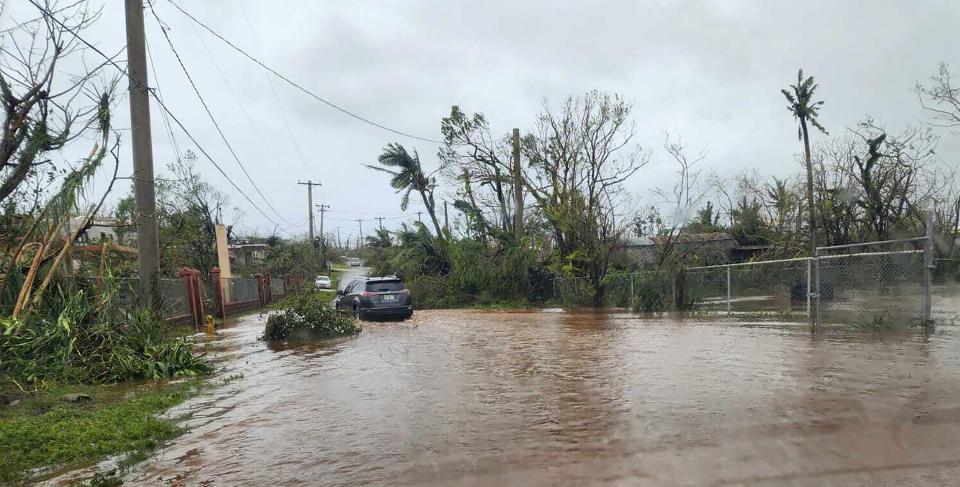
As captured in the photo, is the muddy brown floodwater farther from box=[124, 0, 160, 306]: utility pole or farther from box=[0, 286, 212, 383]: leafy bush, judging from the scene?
box=[124, 0, 160, 306]: utility pole

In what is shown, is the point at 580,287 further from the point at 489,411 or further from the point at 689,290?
the point at 489,411

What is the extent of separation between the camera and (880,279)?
11.3 meters

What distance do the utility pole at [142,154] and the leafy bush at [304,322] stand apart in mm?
3684

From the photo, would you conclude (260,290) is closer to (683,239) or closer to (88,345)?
(683,239)

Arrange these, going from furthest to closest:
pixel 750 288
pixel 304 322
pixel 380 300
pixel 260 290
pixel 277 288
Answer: pixel 277 288 < pixel 260 290 < pixel 380 300 < pixel 750 288 < pixel 304 322

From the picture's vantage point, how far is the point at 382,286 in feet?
62.2

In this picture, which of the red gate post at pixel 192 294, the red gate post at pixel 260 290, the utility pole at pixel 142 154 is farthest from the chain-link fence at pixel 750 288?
the red gate post at pixel 260 290

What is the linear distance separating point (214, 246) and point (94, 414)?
105 ft

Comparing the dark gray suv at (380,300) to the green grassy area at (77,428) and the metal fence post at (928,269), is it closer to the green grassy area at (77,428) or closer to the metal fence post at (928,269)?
the green grassy area at (77,428)

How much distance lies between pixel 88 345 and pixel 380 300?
9.72 m

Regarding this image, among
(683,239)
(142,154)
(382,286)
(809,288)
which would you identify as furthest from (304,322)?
(683,239)

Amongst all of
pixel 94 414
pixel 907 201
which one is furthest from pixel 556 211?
pixel 94 414

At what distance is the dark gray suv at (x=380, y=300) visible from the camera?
18.7 meters

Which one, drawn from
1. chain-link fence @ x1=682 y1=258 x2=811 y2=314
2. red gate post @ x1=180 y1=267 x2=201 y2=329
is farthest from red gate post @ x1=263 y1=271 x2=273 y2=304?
chain-link fence @ x1=682 y1=258 x2=811 y2=314
